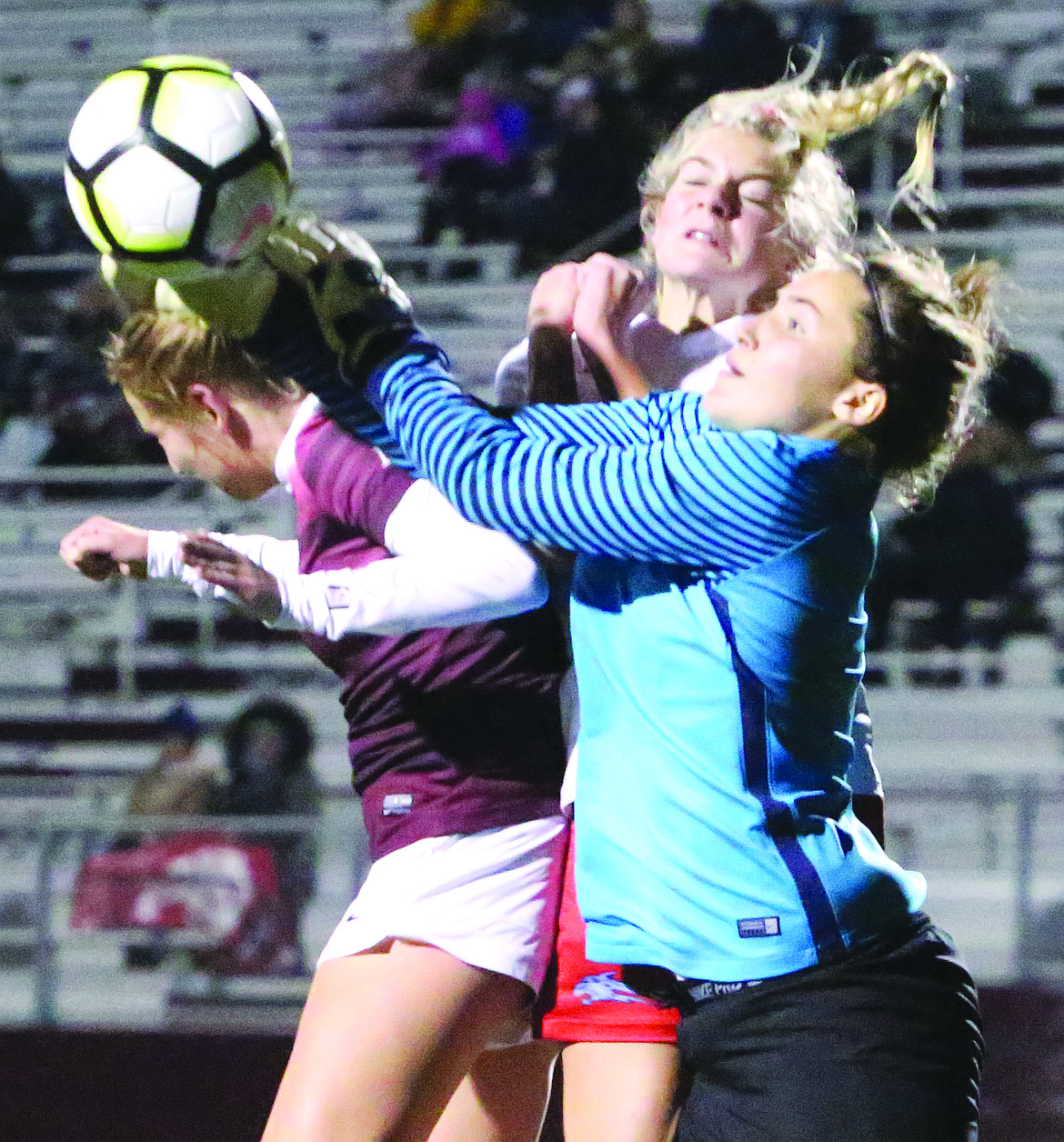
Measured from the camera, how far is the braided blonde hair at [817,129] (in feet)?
5.75

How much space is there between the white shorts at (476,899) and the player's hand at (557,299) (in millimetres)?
516

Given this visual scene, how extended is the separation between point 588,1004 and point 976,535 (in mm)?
3913

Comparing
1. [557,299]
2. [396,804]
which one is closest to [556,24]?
[557,299]

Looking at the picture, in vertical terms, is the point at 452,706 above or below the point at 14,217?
above

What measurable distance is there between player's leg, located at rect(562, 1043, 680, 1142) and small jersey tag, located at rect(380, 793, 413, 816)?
32cm

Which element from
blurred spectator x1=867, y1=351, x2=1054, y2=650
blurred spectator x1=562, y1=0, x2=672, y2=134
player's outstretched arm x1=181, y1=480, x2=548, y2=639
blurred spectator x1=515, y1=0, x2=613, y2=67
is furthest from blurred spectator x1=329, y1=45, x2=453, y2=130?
player's outstretched arm x1=181, y1=480, x2=548, y2=639

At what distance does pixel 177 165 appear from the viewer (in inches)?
63.5

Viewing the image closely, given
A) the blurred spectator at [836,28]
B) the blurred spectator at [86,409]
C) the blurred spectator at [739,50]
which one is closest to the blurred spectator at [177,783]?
the blurred spectator at [86,409]

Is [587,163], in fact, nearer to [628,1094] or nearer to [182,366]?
[182,366]

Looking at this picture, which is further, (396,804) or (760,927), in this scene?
(396,804)

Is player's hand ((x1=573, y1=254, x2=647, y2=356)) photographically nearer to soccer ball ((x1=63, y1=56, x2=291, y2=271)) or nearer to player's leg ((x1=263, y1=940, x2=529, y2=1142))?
soccer ball ((x1=63, y1=56, x2=291, y2=271))

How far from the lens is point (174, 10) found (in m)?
7.95

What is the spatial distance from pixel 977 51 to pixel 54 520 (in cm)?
427

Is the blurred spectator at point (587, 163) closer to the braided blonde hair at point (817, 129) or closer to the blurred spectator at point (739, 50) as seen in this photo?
the blurred spectator at point (739, 50)
